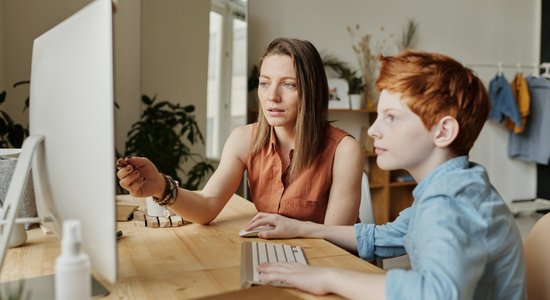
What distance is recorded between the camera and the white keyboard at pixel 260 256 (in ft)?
3.23

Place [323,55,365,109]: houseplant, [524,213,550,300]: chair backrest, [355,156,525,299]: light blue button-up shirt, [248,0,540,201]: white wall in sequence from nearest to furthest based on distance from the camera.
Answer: [355,156,525,299]: light blue button-up shirt → [524,213,550,300]: chair backrest → [248,0,540,201]: white wall → [323,55,365,109]: houseplant

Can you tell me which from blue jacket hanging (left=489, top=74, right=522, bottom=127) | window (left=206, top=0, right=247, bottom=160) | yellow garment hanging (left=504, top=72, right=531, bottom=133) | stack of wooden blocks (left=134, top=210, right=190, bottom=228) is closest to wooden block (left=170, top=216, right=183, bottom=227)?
Result: stack of wooden blocks (left=134, top=210, right=190, bottom=228)

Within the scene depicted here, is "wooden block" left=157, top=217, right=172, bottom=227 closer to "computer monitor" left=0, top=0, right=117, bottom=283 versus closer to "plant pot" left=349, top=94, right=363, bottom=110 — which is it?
"computer monitor" left=0, top=0, right=117, bottom=283

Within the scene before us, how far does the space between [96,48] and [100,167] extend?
0.53 ft

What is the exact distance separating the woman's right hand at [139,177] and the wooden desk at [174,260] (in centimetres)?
11

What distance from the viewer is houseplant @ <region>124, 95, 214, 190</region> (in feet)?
11.1

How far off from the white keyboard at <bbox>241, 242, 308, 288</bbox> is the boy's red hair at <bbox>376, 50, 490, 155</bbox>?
0.41 meters

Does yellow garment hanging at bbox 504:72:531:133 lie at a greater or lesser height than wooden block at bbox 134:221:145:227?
greater

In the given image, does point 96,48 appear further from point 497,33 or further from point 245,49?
point 497,33

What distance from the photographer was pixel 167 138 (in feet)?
11.3

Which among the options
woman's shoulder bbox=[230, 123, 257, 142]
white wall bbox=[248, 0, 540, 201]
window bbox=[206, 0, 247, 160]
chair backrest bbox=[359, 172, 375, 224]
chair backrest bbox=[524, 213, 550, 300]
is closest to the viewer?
chair backrest bbox=[524, 213, 550, 300]

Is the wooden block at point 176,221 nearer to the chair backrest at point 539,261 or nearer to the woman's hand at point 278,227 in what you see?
the woman's hand at point 278,227

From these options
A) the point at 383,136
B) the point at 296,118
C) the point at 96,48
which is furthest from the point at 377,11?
the point at 96,48

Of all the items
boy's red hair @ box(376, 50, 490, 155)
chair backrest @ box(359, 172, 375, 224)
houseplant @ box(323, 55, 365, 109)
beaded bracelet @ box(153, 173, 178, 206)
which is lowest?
chair backrest @ box(359, 172, 375, 224)
